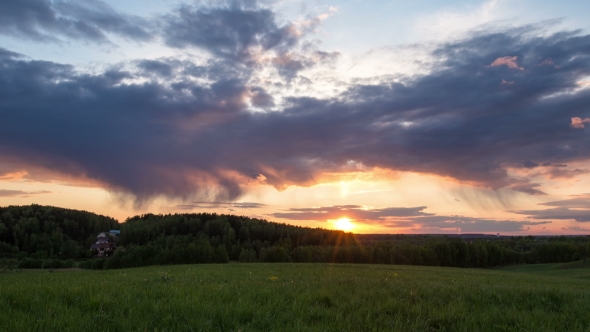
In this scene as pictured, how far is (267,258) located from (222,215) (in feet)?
204

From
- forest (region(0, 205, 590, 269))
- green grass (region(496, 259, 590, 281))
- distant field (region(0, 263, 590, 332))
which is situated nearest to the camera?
distant field (region(0, 263, 590, 332))

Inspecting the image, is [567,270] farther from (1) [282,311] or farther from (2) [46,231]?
(2) [46,231]

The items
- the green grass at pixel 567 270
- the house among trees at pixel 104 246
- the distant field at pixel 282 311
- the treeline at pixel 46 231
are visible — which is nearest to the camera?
the distant field at pixel 282 311

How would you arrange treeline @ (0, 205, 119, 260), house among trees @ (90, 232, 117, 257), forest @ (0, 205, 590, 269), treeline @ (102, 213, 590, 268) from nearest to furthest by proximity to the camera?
treeline @ (102, 213, 590, 268), forest @ (0, 205, 590, 269), treeline @ (0, 205, 119, 260), house among trees @ (90, 232, 117, 257)

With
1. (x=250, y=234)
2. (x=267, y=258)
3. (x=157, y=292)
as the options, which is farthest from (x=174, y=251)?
(x=157, y=292)

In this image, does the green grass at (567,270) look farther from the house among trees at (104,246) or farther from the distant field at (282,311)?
the house among trees at (104,246)

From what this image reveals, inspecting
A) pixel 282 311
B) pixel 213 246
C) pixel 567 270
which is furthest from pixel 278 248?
pixel 282 311

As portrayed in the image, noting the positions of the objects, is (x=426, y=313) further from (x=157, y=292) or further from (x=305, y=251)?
(x=305, y=251)

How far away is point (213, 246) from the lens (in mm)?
94562

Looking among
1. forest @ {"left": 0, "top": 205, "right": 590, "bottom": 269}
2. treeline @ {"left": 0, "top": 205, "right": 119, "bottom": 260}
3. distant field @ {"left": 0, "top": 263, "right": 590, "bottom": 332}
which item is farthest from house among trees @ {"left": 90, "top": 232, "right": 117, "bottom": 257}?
distant field @ {"left": 0, "top": 263, "right": 590, "bottom": 332}

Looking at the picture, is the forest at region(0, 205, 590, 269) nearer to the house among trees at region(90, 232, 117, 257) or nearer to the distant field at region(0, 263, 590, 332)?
the house among trees at region(90, 232, 117, 257)

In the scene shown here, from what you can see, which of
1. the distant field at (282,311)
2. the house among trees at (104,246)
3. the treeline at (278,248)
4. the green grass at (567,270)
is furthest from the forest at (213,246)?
the distant field at (282,311)

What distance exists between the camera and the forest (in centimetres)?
7938

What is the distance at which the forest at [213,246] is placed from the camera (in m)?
79.4
